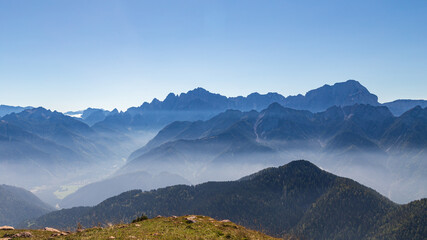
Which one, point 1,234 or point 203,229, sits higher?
point 1,234

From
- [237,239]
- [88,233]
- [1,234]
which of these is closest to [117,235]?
[88,233]

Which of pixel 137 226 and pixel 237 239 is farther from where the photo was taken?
pixel 137 226

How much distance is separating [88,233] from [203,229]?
14.3 m

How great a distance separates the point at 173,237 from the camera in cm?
3048

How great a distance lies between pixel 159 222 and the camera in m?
39.6

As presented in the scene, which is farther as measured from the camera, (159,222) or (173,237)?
(159,222)

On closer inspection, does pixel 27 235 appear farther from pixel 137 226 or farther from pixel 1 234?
pixel 137 226

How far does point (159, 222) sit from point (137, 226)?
13.8 ft

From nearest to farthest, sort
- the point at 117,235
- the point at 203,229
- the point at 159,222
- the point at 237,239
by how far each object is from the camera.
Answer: the point at 117,235
the point at 237,239
the point at 203,229
the point at 159,222

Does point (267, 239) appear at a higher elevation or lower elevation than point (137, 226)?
lower

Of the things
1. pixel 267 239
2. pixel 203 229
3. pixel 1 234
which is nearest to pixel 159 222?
pixel 203 229

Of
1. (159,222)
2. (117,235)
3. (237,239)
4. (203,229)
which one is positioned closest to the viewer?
(117,235)

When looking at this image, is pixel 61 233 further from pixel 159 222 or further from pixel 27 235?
pixel 159 222

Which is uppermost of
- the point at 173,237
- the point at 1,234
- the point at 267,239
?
the point at 1,234
